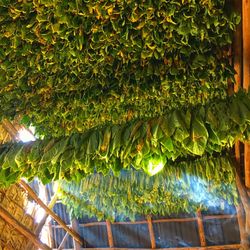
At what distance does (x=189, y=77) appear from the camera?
2711 mm

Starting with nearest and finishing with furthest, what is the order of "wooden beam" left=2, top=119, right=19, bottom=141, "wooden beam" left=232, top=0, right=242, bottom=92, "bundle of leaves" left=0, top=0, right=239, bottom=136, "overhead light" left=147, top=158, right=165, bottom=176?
"bundle of leaves" left=0, top=0, right=239, bottom=136
"wooden beam" left=232, top=0, right=242, bottom=92
"overhead light" left=147, top=158, right=165, bottom=176
"wooden beam" left=2, top=119, right=19, bottom=141

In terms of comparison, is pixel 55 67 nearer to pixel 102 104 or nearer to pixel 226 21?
pixel 102 104

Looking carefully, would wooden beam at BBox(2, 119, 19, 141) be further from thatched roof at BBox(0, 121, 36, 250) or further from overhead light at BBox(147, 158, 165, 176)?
overhead light at BBox(147, 158, 165, 176)

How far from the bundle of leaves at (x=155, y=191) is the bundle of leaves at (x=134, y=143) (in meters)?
2.17

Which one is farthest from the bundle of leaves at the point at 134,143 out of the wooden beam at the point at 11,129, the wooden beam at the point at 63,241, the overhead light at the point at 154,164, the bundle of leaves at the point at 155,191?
the wooden beam at the point at 63,241

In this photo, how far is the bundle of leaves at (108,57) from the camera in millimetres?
1990

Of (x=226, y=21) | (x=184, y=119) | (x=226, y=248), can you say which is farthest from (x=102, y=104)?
(x=226, y=248)

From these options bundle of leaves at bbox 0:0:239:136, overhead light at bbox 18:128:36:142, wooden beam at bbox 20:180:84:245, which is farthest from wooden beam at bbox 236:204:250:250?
overhead light at bbox 18:128:36:142

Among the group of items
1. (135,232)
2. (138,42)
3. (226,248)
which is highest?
(138,42)

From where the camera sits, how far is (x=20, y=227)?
17.4 feet

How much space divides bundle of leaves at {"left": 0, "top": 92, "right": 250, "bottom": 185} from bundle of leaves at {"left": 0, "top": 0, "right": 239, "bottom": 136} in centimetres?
49

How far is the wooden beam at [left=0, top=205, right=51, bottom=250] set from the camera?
501 cm

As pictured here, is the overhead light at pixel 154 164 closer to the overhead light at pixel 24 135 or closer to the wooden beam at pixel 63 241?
the overhead light at pixel 24 135

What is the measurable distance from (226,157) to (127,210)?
267 centimetres
